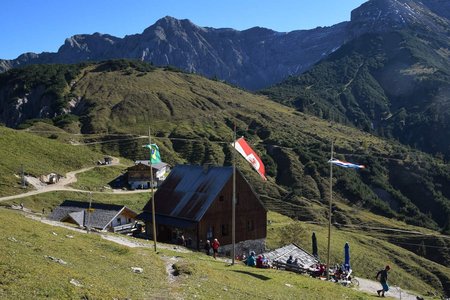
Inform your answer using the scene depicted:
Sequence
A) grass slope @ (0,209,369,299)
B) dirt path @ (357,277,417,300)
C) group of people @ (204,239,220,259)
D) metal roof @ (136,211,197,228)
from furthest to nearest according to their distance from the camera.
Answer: metal roof @ (136,211,197,228)
group of people @ (204,239,220,259)
dirt path @ (357,277,417,300)
grass slope @ (0,209,369,299)

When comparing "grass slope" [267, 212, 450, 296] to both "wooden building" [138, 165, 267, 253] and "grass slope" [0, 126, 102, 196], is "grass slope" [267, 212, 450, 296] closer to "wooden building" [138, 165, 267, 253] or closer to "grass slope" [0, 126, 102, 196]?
"wooden building" [138, 165, 267, 253]

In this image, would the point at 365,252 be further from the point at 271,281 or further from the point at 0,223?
the point at 0,223

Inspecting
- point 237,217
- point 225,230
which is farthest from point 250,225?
point 225,230

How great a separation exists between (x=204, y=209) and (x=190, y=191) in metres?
4.76

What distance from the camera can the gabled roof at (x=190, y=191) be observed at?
182ft

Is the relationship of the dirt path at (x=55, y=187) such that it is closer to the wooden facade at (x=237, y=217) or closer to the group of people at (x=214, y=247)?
the wooden facade at (x=237, y=217)

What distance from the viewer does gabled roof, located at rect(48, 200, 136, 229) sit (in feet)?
199

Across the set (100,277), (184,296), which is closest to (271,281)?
(184,296)

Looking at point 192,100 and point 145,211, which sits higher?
point 192,100

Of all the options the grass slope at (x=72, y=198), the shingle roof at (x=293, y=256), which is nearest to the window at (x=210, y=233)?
the shingle roof at (x=293, y=256)

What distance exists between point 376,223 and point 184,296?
103 meters

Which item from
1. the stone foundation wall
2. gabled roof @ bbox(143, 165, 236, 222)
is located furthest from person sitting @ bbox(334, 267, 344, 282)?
gabled roof @ bbox(143, 165, 236, 222)

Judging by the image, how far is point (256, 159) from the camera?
36625mm

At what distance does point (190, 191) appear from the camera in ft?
192
